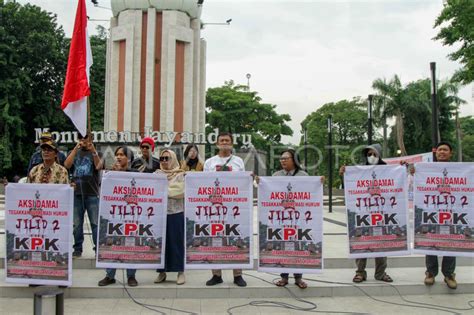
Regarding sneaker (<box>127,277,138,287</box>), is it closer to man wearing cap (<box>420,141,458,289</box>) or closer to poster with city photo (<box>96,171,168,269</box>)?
poster with city photo (<box>96,171,168,269</box>)

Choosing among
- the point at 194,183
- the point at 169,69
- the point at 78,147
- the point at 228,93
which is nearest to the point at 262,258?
the point at 194,183

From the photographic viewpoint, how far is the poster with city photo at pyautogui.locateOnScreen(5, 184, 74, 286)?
16.6 feet

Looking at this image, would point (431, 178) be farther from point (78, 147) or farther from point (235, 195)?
point (78, 147)

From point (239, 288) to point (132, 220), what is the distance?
155cm

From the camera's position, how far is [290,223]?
5.40 meters

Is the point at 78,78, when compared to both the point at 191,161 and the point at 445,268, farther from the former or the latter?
the point at 445,268

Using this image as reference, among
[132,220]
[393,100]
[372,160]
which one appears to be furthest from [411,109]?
[132,220]

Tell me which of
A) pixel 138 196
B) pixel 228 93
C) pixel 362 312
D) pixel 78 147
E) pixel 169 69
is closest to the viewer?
pixel 362 312

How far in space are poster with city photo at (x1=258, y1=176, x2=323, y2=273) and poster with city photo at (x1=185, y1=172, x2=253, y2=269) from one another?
0.69 feet

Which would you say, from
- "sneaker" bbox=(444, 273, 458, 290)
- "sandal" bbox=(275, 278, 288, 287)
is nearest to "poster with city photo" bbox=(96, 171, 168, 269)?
"sandal" bbox=(275, 278, 288, 287)

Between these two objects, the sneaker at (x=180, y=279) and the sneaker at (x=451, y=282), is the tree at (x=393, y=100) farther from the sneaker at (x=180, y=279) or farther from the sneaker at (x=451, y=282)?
the sneaker at (x=180, y=279)

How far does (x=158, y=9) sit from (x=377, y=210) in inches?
1043

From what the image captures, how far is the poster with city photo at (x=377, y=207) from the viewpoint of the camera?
5.57 m

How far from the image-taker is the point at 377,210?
5594 mm
